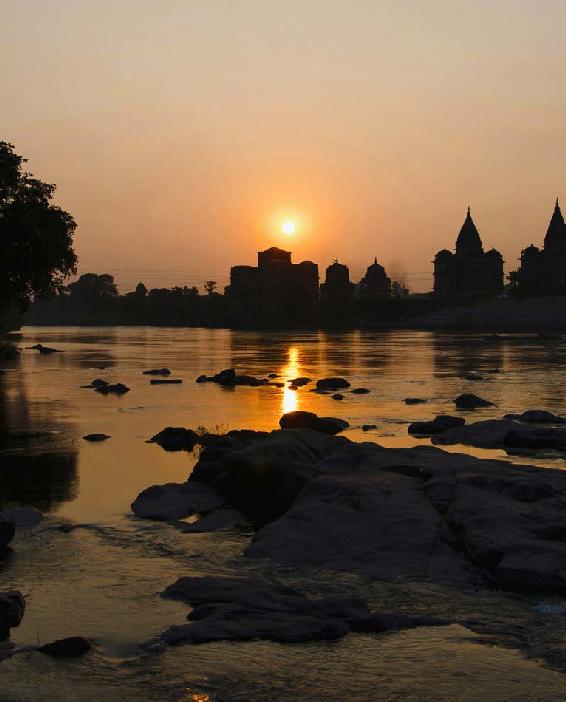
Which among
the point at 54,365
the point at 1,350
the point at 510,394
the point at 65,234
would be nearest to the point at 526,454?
the point at 510,394

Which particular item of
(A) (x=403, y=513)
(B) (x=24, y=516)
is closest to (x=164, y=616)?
(A) (x=403, y=513)

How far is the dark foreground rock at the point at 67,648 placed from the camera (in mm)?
9086

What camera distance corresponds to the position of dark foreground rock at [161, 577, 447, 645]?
9500 mm

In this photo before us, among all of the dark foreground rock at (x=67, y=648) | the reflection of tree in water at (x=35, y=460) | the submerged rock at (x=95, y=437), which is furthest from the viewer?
the submerged rock at (x=95, y=437)

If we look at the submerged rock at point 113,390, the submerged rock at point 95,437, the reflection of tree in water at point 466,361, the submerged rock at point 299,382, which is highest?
the submerged rock at point 95,437

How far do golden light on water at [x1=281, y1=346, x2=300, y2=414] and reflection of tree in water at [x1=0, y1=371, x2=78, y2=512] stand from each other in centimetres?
836

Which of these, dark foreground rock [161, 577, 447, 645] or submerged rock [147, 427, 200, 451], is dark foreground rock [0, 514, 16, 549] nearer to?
dark foreground rock [161, 577, 447, 645]

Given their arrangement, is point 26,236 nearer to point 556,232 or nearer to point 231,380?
point 231,380

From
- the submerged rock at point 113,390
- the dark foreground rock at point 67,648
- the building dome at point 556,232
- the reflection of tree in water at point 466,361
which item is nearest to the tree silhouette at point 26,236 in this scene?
the submerged rock at point 113,390

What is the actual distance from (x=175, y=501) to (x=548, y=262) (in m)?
182

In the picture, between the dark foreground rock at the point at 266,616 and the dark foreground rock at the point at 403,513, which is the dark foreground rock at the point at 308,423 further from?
the dark foreground rock at the point at 266,616

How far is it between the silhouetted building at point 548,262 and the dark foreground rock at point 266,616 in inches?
6846

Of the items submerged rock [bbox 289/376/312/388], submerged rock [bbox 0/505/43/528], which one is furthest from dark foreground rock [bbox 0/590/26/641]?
submerged rock [bbox 289/376/312/388]

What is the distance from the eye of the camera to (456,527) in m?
12.7
